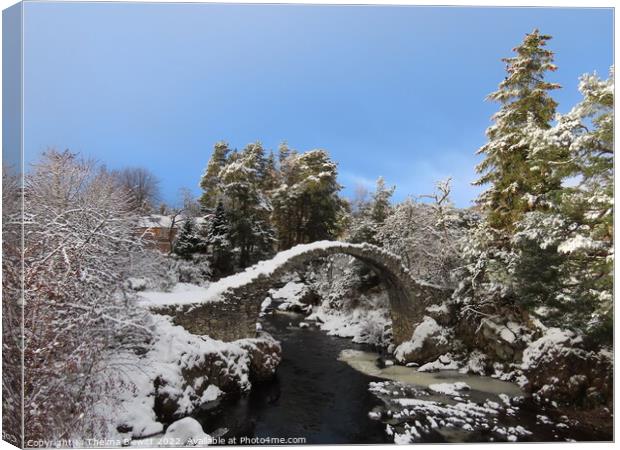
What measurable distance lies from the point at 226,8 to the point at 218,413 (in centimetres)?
688

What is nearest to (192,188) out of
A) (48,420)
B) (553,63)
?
(48,420)

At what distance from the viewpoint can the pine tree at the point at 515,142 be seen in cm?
834

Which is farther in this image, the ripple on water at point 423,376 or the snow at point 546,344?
the ripple on water at point 423,376

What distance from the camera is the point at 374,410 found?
8.17 metres

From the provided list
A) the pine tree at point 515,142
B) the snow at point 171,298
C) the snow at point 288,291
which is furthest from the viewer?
the snow at point 288,291

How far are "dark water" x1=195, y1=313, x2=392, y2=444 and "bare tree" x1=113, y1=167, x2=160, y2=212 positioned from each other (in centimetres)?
462

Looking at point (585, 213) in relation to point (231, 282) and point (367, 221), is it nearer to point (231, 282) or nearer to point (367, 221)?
point (231, 282)

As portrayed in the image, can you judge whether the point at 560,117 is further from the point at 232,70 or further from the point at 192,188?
the point at 192,188

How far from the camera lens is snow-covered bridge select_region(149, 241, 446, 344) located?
9109 mm

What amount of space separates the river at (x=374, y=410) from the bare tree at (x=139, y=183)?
15.1ft

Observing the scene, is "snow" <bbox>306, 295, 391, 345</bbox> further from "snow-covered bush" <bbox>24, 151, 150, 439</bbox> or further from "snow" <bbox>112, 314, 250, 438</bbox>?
"snow-covered bush" <bbox>24, 151, 150, 439</bbox>

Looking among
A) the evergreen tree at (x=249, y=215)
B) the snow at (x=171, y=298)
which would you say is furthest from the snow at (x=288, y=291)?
the snow at (x=171, y=298)

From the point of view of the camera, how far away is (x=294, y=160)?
10.9 meters

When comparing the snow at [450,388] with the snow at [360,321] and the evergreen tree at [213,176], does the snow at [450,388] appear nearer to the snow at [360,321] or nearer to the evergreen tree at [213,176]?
the snow at [360,321]
